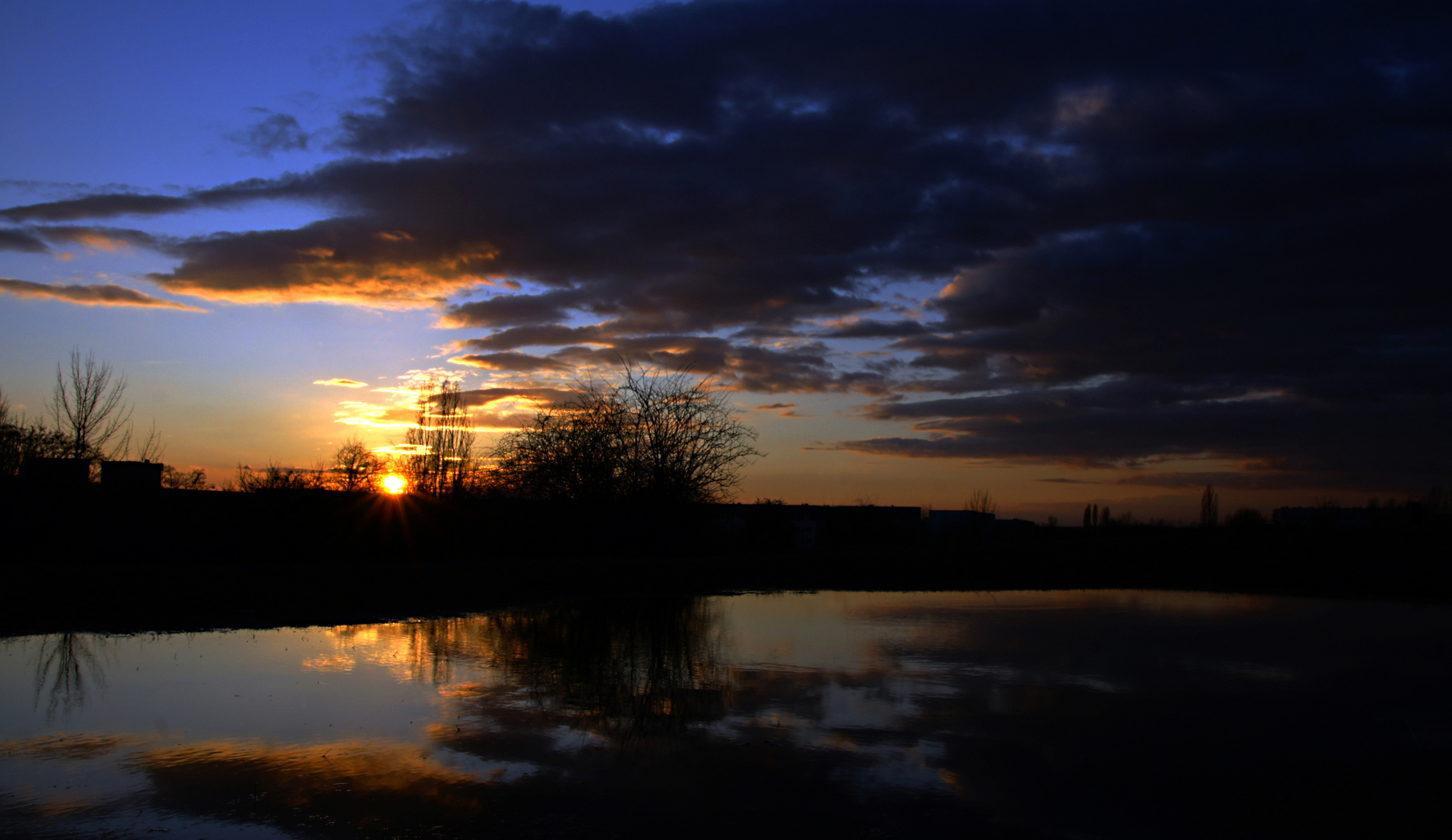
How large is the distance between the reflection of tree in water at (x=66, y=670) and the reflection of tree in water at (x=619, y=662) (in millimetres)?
3689

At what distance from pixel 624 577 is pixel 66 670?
13.5 m

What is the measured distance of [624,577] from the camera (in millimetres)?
21672

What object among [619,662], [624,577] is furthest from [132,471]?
[619,662]

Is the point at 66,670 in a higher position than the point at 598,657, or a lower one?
lower

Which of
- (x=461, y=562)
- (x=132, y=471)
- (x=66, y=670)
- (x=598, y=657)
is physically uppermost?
(x=132, y=471)

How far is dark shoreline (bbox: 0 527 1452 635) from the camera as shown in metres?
14.1

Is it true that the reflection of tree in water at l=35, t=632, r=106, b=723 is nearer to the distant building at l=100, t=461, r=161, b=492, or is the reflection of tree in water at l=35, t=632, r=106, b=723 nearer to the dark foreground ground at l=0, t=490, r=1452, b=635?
the dark foreground ground at l=0, t=490, r=1452, b=635

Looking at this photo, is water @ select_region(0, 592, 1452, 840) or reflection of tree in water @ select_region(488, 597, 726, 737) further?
reflection of tree in water @ select_region(488, 597, 726, 737)

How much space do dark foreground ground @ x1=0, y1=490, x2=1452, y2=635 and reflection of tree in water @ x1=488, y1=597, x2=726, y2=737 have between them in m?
2.73

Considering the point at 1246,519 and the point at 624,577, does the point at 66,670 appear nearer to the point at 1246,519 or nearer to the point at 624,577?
the point at 624,577

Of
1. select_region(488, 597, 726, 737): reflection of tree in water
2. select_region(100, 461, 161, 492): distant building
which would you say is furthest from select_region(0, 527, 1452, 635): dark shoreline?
select_region(100, 461, 161, 492): distant building

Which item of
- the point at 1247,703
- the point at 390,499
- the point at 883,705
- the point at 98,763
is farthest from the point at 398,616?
the point at 390,499

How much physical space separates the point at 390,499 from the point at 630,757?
2518cm

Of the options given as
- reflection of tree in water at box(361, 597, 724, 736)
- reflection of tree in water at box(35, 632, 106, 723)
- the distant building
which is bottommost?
reflection of tree in water at box(35, 632, 106, 723)
